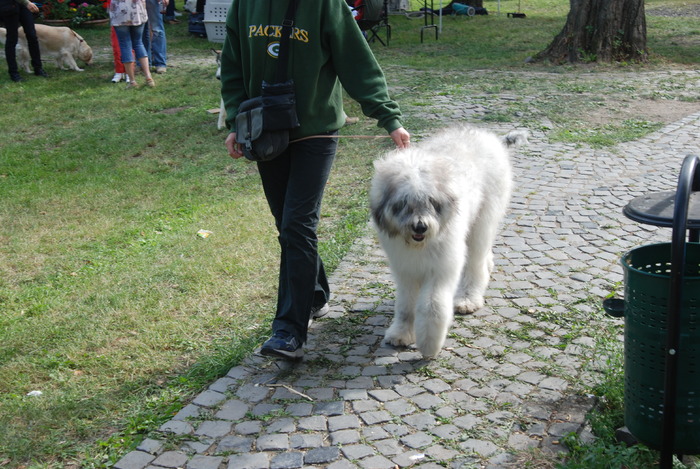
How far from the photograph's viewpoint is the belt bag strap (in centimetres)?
388

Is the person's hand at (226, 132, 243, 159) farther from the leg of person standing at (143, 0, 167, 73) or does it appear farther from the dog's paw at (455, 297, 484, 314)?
the leg of person standing at (143, 0, 167, 73)

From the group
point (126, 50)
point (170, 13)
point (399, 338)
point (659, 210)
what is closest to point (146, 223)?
point (399, 338)

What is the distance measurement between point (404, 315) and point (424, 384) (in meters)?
0.56

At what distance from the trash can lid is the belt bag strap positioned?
199cm

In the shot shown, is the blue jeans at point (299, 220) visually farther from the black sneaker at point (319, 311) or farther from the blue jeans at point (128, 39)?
the blue jeans at point (128, 39)

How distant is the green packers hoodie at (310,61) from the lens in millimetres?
3943

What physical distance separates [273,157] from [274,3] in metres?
0.86

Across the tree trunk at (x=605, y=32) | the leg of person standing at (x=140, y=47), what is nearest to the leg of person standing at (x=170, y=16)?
the leg of person standing at (x=140, y=47)

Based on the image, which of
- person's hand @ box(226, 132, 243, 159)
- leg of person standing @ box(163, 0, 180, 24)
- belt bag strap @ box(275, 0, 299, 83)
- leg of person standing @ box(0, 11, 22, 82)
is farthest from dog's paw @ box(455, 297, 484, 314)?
leg of person standing @ box(163, 0, 180, 24)

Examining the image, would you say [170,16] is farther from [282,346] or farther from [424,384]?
[424,384]

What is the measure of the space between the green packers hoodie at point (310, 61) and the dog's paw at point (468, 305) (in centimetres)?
141

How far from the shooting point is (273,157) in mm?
4043

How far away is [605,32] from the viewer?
1340 cm

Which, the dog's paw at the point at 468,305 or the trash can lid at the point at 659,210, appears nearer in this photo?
the trash can lid at the point at 659,210
